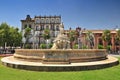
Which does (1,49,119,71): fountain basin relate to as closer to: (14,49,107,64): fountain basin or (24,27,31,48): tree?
(14,49,107,64): fountain basin

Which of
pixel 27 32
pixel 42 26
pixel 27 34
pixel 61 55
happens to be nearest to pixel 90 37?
pixel 27 32

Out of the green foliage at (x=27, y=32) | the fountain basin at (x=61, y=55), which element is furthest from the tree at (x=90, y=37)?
the fountain basin at (x=61, y=55)

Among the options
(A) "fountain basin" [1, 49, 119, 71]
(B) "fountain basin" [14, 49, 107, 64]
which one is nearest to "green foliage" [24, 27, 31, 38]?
(B) "fountain basin" [14, 49, 107, 64]

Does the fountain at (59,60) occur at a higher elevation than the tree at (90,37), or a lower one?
lower

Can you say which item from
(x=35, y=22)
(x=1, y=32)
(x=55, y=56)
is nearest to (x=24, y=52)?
(x=55, y=56)

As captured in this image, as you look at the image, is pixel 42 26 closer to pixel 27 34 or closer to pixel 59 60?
pixel 27 34

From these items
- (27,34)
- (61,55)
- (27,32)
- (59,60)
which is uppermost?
(27,32)

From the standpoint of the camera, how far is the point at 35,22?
78.5 metres

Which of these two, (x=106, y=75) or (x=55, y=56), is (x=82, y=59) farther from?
(x=106, y=75)

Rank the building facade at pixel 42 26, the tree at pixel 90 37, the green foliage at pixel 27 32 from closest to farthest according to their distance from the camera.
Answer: the tree at pixel 90 37
the green foliage at pixel 27 32
the building facade at pixel 42 26

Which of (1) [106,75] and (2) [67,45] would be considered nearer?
(1) [106,75]

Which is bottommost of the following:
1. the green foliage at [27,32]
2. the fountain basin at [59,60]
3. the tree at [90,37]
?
the fountain basin at [59,60]

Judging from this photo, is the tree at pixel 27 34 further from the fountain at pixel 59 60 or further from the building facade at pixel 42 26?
the fountain at pixel 59 60

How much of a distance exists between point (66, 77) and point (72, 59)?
4.52 m
